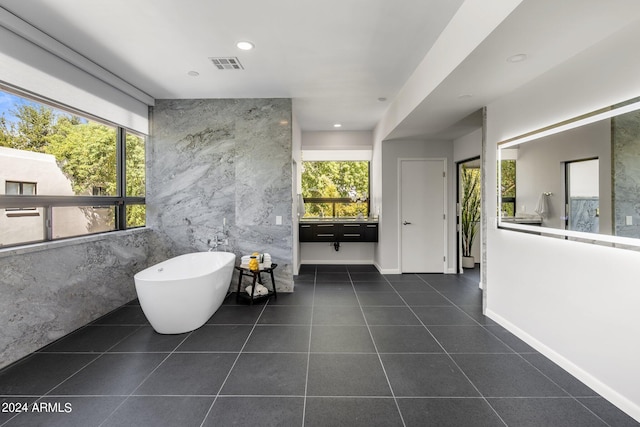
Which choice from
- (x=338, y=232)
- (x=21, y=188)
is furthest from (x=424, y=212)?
(x=21, y=188)

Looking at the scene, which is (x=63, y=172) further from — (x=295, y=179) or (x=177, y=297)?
(x=295, y=179)

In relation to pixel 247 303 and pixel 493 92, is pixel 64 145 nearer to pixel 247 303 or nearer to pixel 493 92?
pixel 247 303

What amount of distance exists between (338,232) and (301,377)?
350cm

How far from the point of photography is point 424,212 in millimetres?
5051

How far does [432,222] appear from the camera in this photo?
5.05m

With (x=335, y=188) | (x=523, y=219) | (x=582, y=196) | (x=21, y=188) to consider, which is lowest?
(x=523, y=219)

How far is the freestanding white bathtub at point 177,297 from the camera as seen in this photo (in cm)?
261

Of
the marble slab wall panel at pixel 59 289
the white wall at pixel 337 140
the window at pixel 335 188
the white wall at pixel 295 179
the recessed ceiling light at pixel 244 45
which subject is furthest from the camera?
the window at pixel 335 188

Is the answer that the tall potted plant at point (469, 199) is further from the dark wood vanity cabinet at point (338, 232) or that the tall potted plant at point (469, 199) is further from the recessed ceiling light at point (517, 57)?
the recessed ceiling light at point (517, 57)

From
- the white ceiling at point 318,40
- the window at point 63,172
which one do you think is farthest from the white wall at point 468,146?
the window at point 63,172

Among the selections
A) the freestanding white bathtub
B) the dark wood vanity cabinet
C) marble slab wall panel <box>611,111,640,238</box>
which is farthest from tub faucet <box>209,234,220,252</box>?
marble slab wall panel <box>611,111,640,238</box>

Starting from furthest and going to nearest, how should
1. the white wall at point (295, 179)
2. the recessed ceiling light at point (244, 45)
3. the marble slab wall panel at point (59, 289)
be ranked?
the white wall at point (295, 179)
the recessed ceiling light at point (244, 45)
the marble slab wall panel at point (59, 289)

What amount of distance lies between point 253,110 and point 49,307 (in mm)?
3023

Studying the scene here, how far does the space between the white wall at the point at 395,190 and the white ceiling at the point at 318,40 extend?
1.36 m
